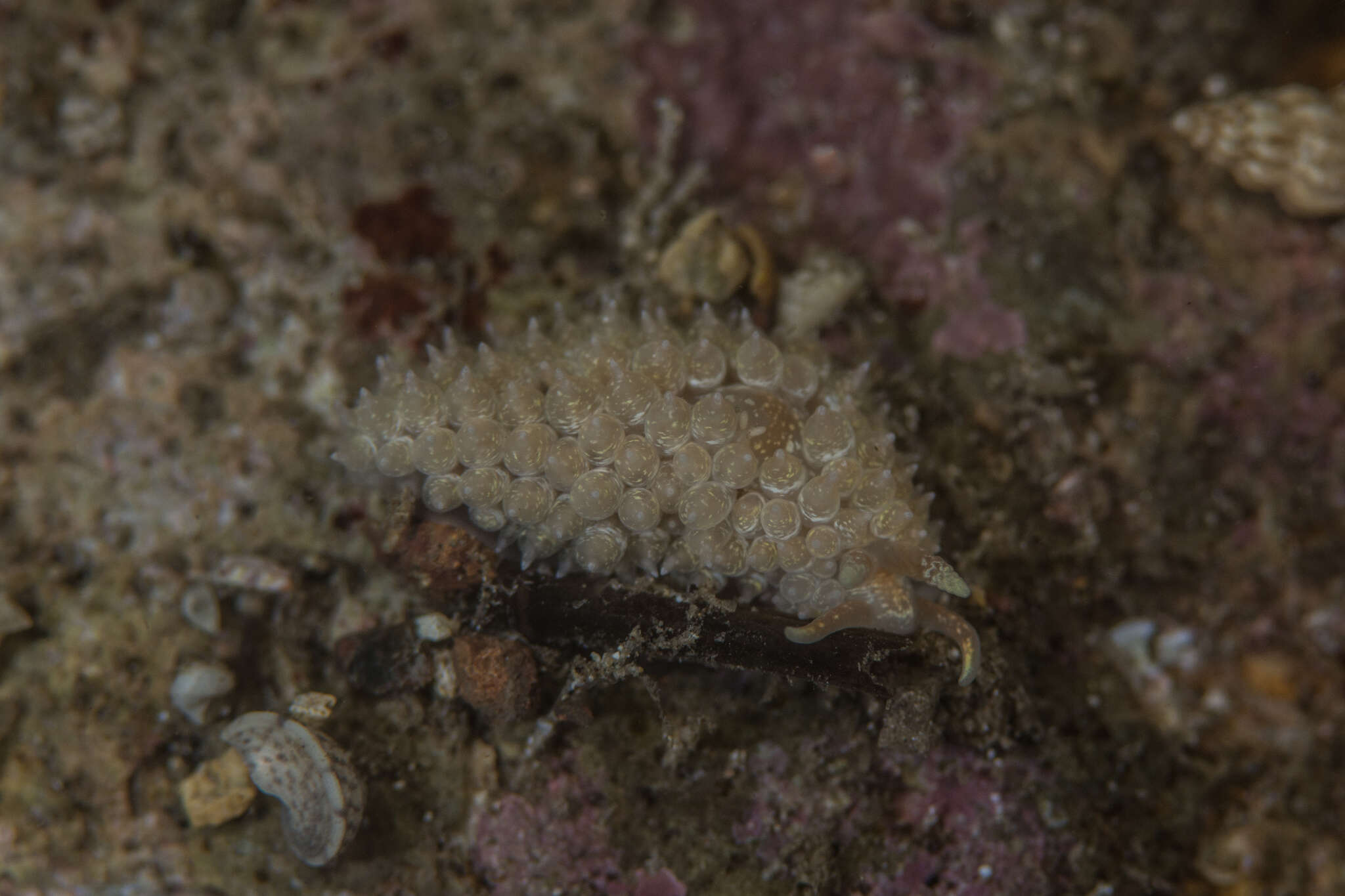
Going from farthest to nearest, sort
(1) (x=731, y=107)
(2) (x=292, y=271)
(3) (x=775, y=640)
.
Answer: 1. (1) (x=731, y=107)
2. (2) (x=292, y=271)
3. (3) (x=775, y=640)

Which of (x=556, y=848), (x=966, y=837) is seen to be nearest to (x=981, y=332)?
(x=966, y=837)

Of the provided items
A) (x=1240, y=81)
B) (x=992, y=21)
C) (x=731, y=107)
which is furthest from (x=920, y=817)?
(x=1240, y=81)

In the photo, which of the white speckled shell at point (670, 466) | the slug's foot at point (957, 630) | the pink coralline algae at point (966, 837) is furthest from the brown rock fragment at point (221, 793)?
the slug's foot at point (957, 630)

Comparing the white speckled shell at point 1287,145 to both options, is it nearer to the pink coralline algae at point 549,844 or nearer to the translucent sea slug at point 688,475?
the translucent sea slug at point 688,475

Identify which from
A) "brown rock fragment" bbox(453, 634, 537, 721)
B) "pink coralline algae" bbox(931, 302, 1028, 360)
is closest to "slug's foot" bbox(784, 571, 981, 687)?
"brown rock fragment" bbox(453, 634, 537, 721)

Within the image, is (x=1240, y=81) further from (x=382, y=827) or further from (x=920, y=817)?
(x=382, y=827)
